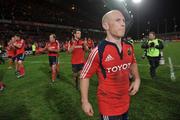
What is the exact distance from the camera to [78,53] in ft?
38.6

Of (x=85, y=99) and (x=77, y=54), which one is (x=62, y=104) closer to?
(x=77, y=54)

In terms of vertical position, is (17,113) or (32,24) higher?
(32,24)

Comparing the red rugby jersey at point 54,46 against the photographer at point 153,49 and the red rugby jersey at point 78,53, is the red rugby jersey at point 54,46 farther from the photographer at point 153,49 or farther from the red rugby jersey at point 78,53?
the photographer at point 153,49

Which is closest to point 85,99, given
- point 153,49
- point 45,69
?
point 153,49

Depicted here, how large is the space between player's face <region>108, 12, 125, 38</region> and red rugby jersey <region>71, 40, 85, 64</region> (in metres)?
7.97

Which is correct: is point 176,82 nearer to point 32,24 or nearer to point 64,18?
point 32,24

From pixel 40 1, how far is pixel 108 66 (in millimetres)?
68869

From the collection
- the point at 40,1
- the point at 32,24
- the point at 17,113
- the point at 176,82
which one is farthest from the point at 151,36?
the point at 40,1

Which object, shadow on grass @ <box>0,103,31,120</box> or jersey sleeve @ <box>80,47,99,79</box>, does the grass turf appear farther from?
jersey sleeve @ <box>80,47,99,79</box>

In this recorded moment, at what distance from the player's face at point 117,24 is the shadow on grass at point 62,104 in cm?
476

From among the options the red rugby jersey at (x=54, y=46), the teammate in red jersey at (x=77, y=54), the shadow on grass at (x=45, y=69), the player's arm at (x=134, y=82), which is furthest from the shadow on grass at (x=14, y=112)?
the shadow on grass at (x=45, y=69)

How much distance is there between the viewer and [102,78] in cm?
388

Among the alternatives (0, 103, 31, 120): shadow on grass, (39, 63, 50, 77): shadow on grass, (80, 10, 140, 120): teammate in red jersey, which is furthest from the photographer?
(80, 10, 140, 120): teammate in red jersey

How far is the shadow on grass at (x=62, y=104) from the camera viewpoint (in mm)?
8246
